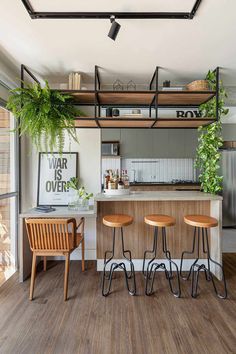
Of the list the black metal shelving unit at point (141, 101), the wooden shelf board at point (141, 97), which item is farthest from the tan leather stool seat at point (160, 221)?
the wooden shelf board at point (141, 97)

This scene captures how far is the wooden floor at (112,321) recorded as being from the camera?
1.58m

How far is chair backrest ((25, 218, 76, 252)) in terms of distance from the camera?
6.73 feet

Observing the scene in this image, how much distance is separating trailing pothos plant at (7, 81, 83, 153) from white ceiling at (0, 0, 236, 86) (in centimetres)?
41

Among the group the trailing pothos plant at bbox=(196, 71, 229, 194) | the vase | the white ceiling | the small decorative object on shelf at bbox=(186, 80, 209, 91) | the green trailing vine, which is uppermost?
the white ceiling

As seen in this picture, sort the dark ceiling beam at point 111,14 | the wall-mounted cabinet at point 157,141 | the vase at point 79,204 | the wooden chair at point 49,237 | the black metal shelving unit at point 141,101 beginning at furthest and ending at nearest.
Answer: the wall-mounted cabinet at point 157,141, the vase at point 79,204, the black metal shelving unit at point 141,101, the wooden chair at point 49,237, the dark ceiling beam at point 111,14

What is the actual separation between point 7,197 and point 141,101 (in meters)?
2.22

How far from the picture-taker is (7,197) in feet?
8.61

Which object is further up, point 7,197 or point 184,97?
point 184,97

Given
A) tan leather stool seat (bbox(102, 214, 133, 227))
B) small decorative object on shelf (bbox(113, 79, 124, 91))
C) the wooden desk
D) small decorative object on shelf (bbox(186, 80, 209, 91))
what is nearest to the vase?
the wooden desk

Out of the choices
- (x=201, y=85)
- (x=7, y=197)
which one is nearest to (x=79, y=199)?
(x=7, y=197)

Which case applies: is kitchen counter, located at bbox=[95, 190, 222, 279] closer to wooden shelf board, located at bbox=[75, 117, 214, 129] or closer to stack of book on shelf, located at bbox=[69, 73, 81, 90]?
wooden shelf board, located at bbox=[75, 117, 214, 129]

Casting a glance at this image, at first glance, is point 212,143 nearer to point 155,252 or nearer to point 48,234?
point 155,252

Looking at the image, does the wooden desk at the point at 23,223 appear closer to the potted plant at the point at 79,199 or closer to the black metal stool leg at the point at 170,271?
the potted plant at the point at 79,199

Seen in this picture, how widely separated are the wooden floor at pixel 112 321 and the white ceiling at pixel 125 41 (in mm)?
2663
